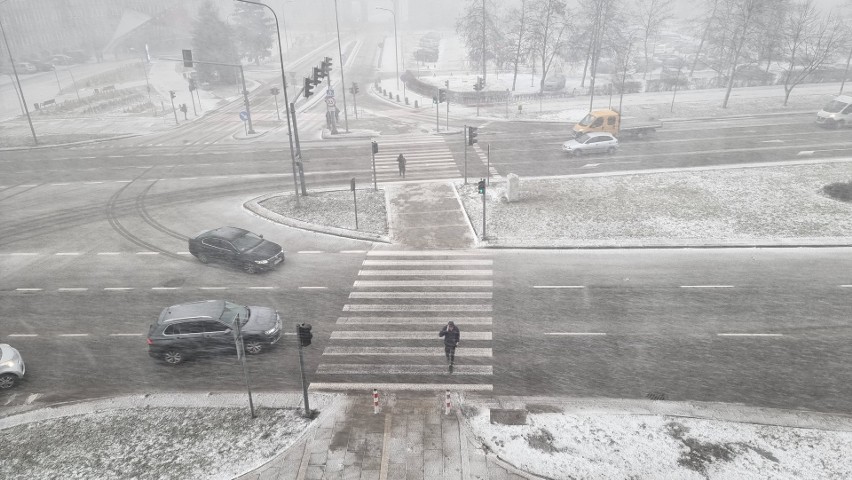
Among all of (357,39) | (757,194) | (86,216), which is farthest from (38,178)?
(357,39)

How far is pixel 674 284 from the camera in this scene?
16.6 metres

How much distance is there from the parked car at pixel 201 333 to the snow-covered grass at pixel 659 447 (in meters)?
6.12

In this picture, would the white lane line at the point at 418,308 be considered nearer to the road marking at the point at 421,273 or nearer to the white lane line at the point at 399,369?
the road marking at the point at 421,273

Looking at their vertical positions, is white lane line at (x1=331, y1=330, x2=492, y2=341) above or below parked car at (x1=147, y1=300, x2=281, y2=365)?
below

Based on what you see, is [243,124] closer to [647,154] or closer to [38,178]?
[38,178]

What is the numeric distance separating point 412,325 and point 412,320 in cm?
27

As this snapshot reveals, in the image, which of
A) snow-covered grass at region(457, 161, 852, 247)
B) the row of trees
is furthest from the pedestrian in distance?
the row of trees

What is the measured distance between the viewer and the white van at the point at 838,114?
3541 centimetres

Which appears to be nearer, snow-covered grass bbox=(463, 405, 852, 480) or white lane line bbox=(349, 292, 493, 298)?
snow-covered grass bbox=(463, 405, 852, 480)

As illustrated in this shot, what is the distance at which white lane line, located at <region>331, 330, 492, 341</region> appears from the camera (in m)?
14.2

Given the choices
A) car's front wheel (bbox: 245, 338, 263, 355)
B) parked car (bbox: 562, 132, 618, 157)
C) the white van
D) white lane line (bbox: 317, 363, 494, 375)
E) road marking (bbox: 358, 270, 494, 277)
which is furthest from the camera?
the white van

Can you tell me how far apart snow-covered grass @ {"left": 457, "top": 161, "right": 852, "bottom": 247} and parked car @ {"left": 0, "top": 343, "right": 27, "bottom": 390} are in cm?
1549

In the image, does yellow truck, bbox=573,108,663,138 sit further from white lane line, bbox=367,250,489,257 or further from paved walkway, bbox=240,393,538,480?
paved walkway, bbox=240,393,538,480

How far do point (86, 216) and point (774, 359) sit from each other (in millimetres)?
28796
